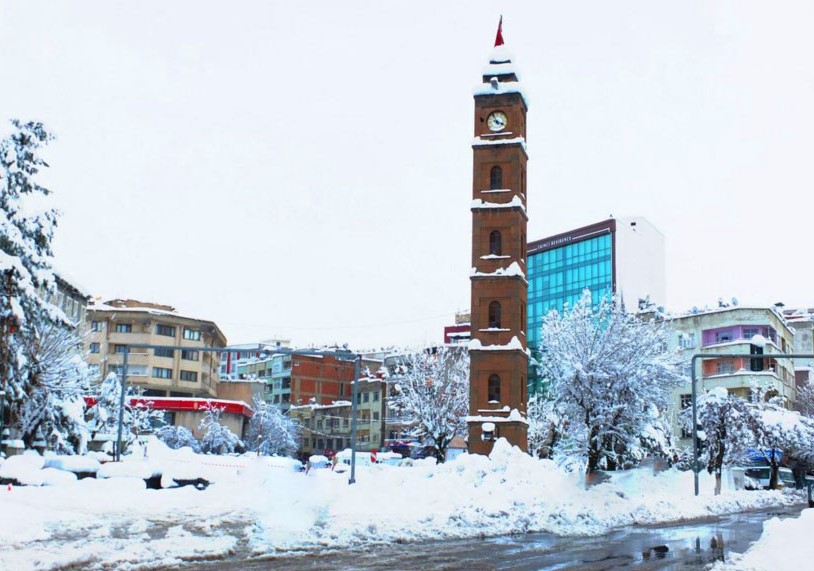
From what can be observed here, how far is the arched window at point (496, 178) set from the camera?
5284cm

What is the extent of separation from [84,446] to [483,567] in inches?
1279

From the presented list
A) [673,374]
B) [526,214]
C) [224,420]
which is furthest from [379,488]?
[224,420]

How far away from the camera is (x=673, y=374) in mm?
40438

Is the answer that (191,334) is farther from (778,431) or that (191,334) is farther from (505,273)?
(778,431)

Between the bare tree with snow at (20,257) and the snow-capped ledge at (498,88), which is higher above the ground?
the snow-capped ledge at (498,88)

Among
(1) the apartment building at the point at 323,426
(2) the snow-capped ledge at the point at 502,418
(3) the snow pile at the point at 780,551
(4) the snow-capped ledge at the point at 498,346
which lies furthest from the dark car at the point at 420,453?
(3) the snow pile at the point at 780,551

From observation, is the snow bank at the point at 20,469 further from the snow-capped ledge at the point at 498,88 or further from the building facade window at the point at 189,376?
the building facade window at the point at 189,376

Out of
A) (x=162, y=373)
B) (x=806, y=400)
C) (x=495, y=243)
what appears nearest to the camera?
(x=495, y=243)

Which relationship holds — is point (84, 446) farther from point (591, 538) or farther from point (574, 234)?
point (574, 234)

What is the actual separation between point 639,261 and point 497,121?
55.9 meters

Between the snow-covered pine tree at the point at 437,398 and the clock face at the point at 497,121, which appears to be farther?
the snow-covered pine tree at the point at 437,398

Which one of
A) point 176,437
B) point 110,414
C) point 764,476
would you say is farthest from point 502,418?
point 176,437

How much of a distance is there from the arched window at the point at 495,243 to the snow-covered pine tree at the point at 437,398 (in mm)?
16586

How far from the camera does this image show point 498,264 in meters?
51.8
